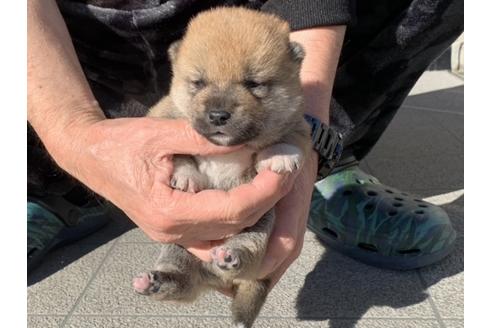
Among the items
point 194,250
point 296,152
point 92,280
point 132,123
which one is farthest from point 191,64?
point 92,280

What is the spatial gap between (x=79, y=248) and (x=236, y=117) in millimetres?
1674

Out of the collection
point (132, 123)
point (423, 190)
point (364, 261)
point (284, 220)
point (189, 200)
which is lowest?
point (423, 190)

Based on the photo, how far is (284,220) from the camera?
6.83 ft

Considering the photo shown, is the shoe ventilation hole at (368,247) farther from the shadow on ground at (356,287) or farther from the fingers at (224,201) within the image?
the fingers at (224,201)

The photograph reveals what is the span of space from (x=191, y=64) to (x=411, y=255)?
153cm

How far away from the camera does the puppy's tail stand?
6.80ft

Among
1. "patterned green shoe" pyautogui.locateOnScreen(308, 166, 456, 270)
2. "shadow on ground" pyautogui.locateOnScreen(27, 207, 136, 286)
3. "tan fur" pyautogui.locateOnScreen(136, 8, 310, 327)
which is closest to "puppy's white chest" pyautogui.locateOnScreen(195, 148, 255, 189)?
"tan fur" pyautogui.locateOnScreen(136, 8, 310, 327)

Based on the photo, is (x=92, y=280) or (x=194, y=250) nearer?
(x=194, y=250)

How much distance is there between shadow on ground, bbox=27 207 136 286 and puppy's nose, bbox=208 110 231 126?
1.53 meters

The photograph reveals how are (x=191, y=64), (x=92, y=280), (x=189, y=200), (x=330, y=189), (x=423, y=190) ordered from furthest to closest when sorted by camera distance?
(x=423, y=190)
(x=330, y=189)
(x=92, y=280)
(x=191, y=64)
(x=189, y=200)

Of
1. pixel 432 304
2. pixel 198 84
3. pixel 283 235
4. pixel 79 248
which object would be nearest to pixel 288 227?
pixel 283 235

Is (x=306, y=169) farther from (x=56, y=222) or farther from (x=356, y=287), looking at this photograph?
(x=56, y=222)

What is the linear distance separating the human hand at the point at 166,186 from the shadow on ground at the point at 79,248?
1.12m

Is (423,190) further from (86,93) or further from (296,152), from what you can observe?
(86,93)
